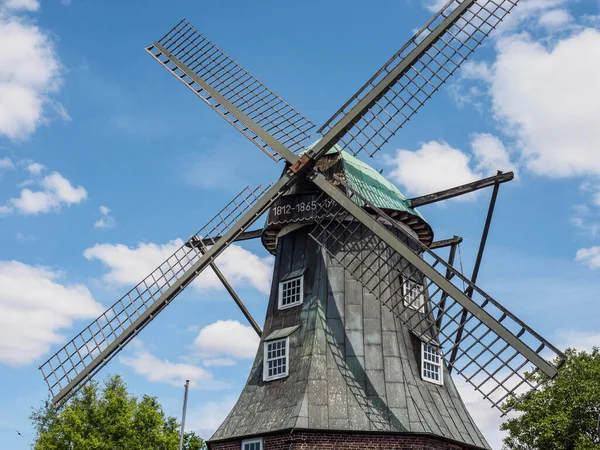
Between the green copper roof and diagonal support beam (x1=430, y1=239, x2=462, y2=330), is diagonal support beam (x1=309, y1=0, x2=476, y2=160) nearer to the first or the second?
the green copper roof

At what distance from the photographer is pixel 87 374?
707 inches

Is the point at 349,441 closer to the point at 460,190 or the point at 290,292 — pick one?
the point at 290,292

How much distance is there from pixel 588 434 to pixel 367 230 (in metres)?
15.7

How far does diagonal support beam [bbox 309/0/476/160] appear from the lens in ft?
58.2

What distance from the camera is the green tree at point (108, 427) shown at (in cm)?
2834

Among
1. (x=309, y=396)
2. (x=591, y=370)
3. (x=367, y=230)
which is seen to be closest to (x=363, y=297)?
(x=367, y=230)

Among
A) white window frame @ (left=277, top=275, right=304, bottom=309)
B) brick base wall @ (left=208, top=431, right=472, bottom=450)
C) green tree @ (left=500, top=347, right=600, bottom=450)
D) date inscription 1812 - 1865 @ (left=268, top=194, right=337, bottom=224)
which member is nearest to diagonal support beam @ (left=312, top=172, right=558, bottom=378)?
date inscription 1812 - 1865 @ (left=268, top=194, right=337, bottom=224)

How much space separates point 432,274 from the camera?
1596cm

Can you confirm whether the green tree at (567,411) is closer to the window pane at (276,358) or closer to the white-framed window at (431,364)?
the white-framed window at (431,364)

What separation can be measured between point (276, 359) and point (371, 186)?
5312 millimetres

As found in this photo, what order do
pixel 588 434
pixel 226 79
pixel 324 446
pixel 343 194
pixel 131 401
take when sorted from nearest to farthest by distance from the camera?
1. pixel 324 446
2. pixel 343 194
3. pixel 226 79
4. pixel 588 434
5. pixel 131 401

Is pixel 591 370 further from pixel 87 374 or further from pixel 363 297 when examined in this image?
pixel 87 374

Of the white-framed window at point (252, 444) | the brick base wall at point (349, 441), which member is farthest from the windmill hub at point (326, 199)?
the white-framed window at point (252, 444)

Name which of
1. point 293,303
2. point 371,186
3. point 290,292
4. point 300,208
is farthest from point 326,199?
point 293,303
